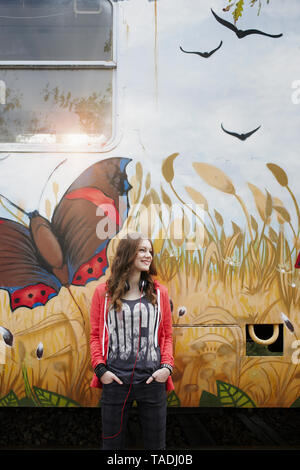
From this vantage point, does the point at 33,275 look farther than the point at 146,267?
Yes

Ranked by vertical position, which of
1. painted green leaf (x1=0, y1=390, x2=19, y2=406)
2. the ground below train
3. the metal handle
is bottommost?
the ground below train

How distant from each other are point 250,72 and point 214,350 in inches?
68.7

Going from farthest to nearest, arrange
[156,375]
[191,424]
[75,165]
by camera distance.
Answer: [191,424], [75,165], [156,375]

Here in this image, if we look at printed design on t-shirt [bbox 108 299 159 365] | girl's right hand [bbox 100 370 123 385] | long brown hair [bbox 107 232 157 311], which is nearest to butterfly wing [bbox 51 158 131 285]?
long brown hair [bbox 107 232 157 311]

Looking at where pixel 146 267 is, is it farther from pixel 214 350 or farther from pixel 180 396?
pixel 180 396

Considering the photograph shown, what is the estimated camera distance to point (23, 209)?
2.31 metres

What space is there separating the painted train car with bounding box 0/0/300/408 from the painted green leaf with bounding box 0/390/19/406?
4cm

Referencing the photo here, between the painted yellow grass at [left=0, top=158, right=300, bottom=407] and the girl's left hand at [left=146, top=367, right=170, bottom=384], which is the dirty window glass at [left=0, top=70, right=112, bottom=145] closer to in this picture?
the painted yellow grass at [left=0, top=158, right=300, bottom=407]

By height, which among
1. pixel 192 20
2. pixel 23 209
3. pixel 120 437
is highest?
pixel 192 20

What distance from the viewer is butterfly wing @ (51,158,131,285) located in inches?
90.5

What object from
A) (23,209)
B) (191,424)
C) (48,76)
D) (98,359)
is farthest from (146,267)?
(191,424)

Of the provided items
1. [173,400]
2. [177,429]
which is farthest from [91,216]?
[177,429]

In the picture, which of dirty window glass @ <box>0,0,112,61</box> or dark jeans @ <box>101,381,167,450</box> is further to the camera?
dirty window glass @ <box>0,0,112,61</box>

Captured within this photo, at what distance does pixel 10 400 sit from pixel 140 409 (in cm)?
89
